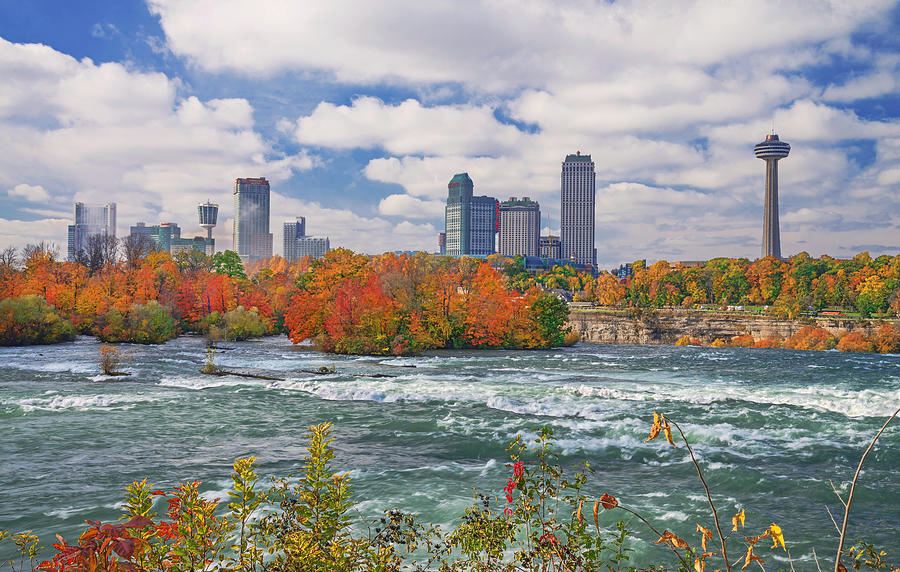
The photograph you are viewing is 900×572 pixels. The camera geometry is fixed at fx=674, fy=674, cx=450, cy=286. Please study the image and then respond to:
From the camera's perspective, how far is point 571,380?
31297mm

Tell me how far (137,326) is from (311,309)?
12577mm

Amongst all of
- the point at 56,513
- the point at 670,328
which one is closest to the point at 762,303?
the point at 670,328

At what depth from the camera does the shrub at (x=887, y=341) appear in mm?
58281

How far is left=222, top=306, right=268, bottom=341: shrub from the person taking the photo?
180ft

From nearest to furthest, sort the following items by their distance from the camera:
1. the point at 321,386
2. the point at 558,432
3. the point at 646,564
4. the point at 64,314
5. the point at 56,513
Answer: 1. the point at 646,564
2. the point at 56,513
3. the point at 558,432
4. the point at 321,386
5. the point at 64,314

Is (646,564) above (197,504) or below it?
below

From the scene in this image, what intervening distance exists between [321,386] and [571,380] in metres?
11.5

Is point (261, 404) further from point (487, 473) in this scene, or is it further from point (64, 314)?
point (64, 314)

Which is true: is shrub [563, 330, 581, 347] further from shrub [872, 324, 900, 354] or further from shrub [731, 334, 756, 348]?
shrub [872, 324, 900, 354]

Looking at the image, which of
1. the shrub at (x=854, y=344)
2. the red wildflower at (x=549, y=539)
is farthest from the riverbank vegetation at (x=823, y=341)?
the red wildflower at (x=549, y=539)

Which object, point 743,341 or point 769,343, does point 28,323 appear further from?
point 769,343

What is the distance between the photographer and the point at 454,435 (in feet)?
62.8

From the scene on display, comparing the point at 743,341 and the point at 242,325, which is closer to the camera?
A: the point at 242,325

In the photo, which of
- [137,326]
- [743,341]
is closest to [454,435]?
[137,326]
